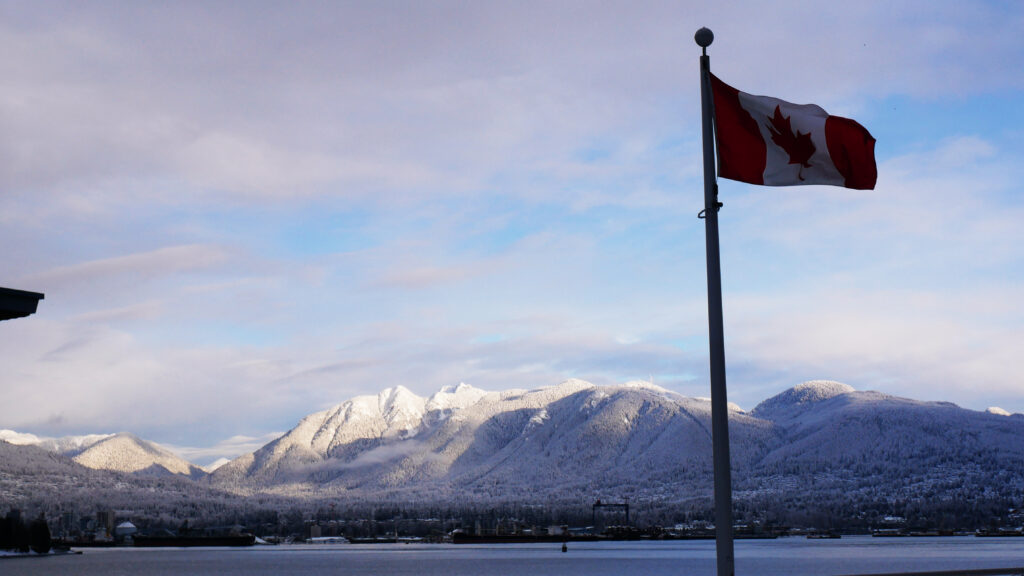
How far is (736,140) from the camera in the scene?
62.1ft

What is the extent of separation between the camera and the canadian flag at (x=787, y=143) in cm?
1891

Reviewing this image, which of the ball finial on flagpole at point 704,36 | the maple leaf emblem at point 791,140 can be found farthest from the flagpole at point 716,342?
the maple leaf emblem at point 791,140

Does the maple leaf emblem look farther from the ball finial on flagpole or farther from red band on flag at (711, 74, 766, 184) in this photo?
the ball finial on flagpole

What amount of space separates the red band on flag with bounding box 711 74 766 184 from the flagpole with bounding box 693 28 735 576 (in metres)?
0.16

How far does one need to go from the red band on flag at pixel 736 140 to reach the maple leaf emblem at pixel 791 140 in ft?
0.94

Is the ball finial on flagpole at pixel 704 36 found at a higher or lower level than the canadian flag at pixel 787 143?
higher

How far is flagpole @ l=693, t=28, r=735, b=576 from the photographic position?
16.9m

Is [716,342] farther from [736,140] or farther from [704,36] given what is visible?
[704,36]

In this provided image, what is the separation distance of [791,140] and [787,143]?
92 millimetres

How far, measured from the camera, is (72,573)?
186 metres

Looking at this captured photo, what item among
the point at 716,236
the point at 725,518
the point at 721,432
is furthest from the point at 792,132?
the point at 725,518

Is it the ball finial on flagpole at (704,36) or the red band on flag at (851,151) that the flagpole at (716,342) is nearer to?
the ball finial on flagpole at (704,36)

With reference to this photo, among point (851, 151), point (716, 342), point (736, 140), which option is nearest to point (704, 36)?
point (736, 140)

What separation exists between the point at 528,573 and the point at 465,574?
32.2ft
